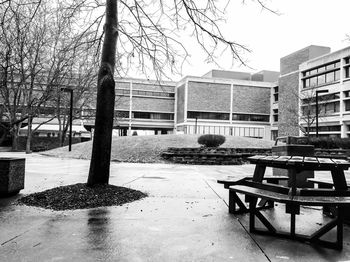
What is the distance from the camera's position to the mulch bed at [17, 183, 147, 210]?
5195 millimetres

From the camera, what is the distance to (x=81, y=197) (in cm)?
546

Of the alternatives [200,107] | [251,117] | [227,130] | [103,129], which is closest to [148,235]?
[103,129]

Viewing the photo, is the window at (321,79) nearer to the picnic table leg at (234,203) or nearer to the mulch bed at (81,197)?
the picnic table leg at (234,203)

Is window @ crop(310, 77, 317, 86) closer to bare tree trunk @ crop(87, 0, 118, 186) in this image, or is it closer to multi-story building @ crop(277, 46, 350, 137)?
multi-story building @ crop(277, 46, 350, 137)

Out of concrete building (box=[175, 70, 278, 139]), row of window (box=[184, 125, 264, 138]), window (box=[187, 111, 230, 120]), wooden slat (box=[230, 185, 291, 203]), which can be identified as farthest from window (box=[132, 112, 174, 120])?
wooden slat (box=[230, 185, 291, 203])

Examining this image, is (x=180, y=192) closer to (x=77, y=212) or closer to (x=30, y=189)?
(x=77, y=212)

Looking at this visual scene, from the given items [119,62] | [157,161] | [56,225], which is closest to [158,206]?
[56,225]

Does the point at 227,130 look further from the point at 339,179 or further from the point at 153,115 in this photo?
the point at 339,179

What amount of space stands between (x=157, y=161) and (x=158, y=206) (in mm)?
11507

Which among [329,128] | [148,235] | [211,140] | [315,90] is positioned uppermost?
[315,90]

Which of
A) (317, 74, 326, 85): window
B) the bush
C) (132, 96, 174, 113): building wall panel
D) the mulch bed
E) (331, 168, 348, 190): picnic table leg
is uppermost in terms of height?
(317, 74, 326, 85): window

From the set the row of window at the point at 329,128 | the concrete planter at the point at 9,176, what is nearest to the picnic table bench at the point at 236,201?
the concrete planter at the point at 9,176

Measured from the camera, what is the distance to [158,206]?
5.36 metres

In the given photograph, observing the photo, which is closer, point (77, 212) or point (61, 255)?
point (61, 255)
